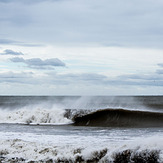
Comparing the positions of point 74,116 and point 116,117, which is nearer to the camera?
point 116,117

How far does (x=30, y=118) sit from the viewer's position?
23.3m

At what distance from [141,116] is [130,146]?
48.4 ft

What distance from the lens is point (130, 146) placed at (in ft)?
26.4

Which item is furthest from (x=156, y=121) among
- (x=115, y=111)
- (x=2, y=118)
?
(x=2, y=118)

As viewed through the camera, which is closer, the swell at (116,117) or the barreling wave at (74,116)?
the swell at (116,117)

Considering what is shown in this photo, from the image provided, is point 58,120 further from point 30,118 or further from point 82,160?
point 82,160

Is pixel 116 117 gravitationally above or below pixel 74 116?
above

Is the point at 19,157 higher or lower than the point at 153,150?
lower

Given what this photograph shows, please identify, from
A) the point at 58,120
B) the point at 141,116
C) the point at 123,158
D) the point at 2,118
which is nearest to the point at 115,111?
the point at 141,116

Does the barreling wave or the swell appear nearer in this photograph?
the swell

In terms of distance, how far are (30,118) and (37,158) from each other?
1516 centimetres

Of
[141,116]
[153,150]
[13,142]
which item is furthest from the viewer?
[141,116]

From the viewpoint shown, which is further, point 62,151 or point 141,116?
point 141,116

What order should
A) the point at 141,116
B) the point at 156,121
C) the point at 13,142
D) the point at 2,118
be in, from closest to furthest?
the point at 13,142 < the point at 156,121 < the point at 141,116 < the point at 2,118
